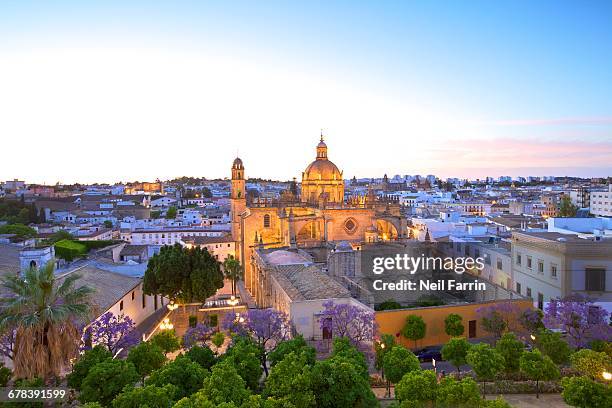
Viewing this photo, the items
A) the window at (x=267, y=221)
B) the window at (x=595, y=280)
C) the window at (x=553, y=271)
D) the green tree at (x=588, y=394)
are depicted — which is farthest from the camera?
the window at (x=267, y=221)

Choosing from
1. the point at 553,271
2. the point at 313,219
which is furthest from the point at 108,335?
the point at 313,219

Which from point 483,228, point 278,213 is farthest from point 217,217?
point 483,228

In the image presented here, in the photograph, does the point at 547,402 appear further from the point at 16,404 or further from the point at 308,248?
the point at 308,248

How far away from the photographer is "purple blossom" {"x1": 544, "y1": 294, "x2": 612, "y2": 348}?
724 inches

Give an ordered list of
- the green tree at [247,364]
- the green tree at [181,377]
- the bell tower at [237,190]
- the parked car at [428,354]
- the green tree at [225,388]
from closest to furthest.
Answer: the green tree at [225,388], the green tree at [181,377], the green tree at [247,364], the parked car at [428,354], the bell tower at [237,190]

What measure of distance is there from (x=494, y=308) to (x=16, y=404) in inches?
702

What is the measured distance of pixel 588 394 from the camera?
13312 millimetres

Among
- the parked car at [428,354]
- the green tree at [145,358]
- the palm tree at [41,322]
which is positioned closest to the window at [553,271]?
the parked car at [428,354]

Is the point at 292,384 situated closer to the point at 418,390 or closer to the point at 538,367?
the point at 418,390

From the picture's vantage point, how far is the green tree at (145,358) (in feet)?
51.0

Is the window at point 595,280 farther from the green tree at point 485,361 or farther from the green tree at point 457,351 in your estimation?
the green tree at point 485,361

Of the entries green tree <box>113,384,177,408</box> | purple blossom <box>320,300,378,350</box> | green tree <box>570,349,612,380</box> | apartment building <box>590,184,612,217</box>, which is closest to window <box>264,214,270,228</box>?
purple blossom <box>320,300,378,350</box>

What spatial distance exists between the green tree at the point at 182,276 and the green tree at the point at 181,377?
13.9 metres

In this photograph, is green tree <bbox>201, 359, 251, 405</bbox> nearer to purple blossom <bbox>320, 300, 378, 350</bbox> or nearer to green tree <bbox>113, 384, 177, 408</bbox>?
green tree <bbox>113, 384, 177, 408</bbox>
